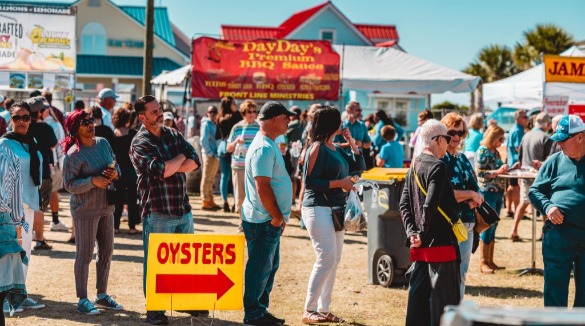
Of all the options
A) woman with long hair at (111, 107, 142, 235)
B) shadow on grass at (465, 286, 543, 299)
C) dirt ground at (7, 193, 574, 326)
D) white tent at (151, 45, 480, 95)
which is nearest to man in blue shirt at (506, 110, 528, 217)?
dirt ground at (7, 193, 574, 326)

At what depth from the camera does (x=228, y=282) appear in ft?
23.5

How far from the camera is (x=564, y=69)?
17266mm

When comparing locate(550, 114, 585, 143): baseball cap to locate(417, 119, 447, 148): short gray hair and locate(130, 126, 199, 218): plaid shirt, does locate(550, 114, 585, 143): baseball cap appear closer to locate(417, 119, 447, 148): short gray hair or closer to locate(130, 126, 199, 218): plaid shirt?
locate(417, 119, 447, 148): short gray hair

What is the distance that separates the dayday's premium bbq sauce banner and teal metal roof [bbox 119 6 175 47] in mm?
35558

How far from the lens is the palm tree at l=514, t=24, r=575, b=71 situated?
47.9 m

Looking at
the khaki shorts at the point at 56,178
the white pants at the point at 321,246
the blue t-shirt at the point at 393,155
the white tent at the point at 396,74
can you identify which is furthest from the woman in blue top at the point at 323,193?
the white tent at the point at 396,74

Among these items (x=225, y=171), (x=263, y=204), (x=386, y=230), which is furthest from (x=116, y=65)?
(x=263, y=204)

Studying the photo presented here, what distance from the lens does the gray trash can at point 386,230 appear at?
9617 mm

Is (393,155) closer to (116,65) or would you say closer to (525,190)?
(525,190)

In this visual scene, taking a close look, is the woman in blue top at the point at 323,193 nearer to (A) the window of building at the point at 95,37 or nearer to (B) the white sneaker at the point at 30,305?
(B) the white sneaker at the point at 30,305

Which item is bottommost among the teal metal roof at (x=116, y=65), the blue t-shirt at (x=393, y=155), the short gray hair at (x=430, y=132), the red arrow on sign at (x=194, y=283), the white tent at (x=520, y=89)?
the red arrow on sign at (x=194, y=283)

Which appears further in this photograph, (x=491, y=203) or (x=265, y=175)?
(x=491, y=203)

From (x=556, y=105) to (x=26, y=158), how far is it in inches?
465

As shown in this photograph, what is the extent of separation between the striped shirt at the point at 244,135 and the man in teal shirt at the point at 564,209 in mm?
6754
